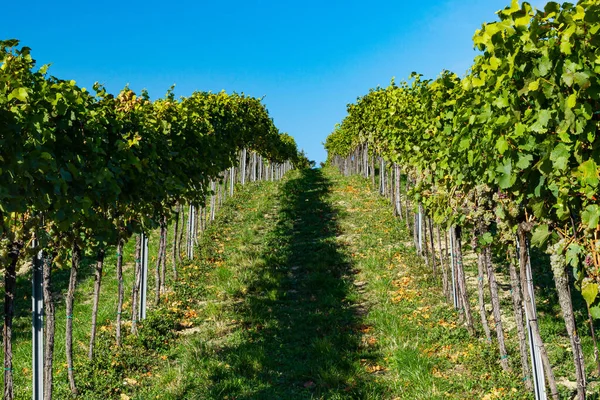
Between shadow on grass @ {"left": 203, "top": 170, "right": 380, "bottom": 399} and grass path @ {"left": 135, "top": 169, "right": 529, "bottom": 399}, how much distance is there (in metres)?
0.02

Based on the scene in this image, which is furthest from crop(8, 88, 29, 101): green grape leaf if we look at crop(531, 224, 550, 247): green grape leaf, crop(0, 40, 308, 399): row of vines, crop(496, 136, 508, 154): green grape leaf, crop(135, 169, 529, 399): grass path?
crop(531, 224, 550, 247): green grape leaf

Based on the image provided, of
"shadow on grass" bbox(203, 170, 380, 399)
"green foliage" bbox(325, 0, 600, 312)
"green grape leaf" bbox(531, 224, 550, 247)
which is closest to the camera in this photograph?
"green foliage" bbox(325, 0, 600, 312)

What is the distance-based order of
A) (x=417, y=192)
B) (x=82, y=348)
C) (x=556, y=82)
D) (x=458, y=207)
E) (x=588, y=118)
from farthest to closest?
(x=417, y=192)
(x=82, y=348)
(x=458, y=207)
(x=556, y=82)
(x=588, y=118)

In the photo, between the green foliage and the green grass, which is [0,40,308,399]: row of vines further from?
the green foliage

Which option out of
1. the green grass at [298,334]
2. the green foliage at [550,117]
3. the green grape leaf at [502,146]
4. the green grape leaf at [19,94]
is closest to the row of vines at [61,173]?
the green grape leaf at [19,94]

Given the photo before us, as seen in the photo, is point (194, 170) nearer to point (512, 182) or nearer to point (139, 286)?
point (139, 286)

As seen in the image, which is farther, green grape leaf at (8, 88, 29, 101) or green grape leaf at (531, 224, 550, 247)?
green grape leaf at (531, 224, 550, 247)

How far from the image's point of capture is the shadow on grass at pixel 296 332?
7.72m

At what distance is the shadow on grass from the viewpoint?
25.3ft

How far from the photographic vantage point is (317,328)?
9.95 meters

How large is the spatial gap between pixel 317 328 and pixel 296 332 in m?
0.41

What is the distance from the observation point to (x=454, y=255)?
33.9ft

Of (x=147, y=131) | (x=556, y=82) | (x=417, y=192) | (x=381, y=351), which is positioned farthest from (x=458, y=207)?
(x=147, y=131)

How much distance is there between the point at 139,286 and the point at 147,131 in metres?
3.79
